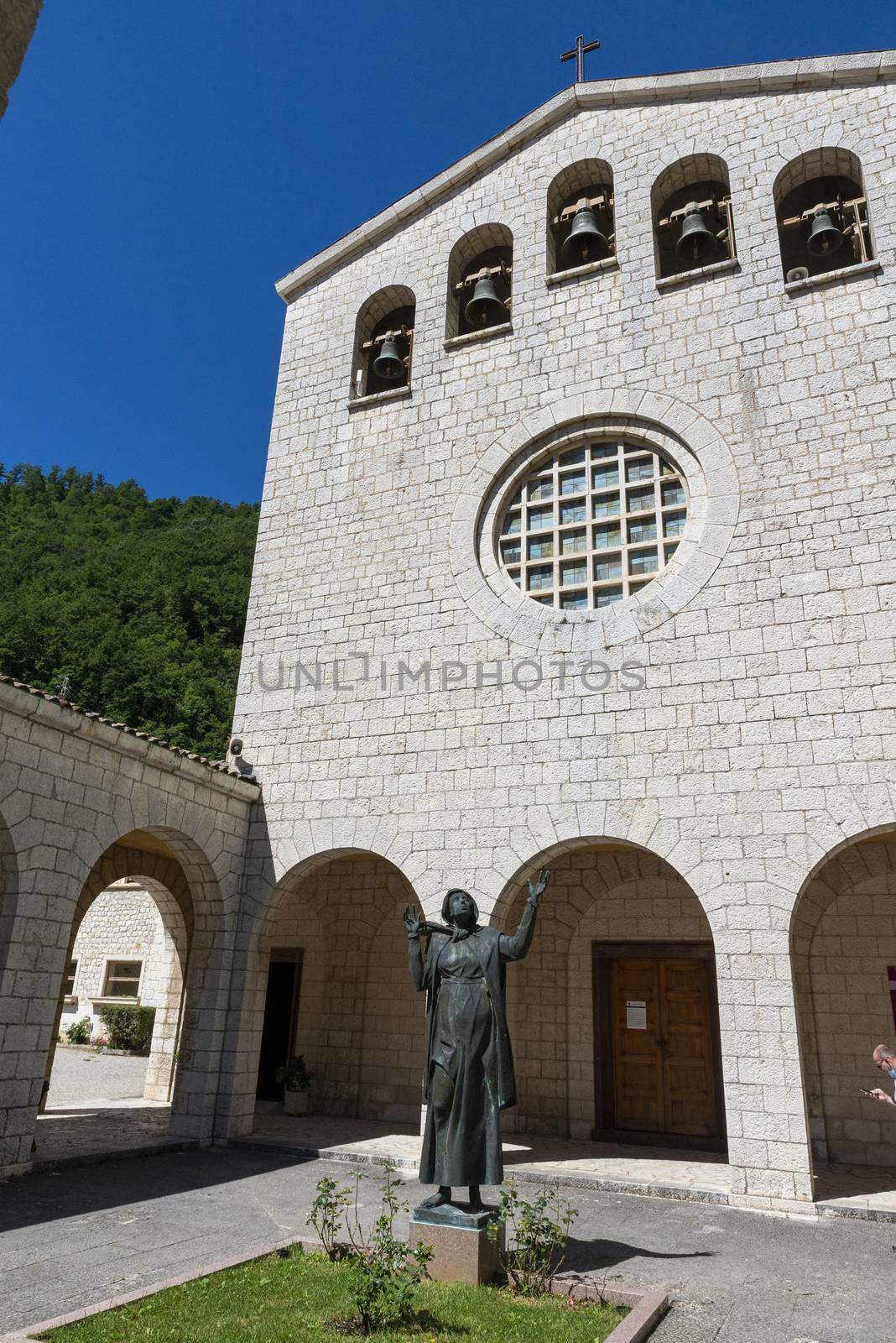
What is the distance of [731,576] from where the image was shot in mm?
8531

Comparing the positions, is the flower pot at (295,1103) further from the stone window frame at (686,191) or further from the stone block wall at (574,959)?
the stone window frame at (686,191)

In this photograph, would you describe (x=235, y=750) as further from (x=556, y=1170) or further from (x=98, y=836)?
(x=556, y=1170)

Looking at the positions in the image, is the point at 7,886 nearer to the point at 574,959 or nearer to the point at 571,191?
the point at 574,959

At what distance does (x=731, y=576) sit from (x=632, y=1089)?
18.4 feet

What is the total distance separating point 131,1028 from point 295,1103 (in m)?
10.1

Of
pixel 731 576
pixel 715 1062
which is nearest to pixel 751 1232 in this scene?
pixel 715 1062

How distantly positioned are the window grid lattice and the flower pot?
267 inches

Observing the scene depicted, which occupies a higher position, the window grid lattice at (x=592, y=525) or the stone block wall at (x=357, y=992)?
the window grid lattice at (x=592, y=525)

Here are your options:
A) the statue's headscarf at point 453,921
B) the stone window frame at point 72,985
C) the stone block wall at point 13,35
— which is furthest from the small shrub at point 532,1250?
the stone window frame at point 72,985

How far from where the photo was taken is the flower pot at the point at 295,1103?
36.0 ft

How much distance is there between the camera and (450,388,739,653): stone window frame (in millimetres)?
8797

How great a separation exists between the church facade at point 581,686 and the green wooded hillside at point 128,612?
62.3ft

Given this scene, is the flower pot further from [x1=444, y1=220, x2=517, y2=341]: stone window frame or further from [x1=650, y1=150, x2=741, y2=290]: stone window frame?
[x1=650, y1=150, x2=741, y2=290]: stone window frame

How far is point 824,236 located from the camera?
9609 millimetres
